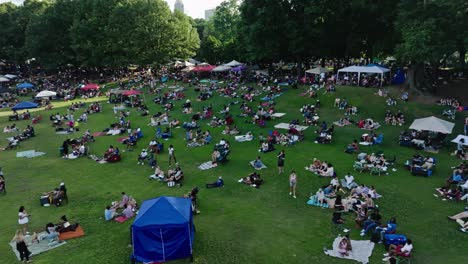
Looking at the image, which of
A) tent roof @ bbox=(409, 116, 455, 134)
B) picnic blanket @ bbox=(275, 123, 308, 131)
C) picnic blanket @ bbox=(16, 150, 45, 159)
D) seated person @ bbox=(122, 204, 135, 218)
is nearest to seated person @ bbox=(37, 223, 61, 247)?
seated person @ bbox=(122, 204, 135, 218)

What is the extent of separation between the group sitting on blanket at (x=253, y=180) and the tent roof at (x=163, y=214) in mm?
7244

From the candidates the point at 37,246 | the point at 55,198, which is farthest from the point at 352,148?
the point at 37,246

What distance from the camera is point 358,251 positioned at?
1505 cm

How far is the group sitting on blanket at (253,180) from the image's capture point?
22562mm

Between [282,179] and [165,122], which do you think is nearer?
[282,179]

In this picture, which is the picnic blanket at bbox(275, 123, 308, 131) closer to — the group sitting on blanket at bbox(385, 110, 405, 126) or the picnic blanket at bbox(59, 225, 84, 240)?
the group sitting on blanket at bbox(385, 110, 405, 126)

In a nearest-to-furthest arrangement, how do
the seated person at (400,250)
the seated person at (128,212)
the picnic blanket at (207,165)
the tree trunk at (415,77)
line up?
the seated person at (400,250) < the seated person at (128,212) < the picnic blanket at (207,165) < the tree trunk at (415,77)

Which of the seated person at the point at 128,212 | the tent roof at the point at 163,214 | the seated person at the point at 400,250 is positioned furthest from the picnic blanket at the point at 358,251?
the seated person at the point at 128,212

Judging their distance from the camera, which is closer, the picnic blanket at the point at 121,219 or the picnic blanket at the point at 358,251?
the picnic blanket at the point at 358,251

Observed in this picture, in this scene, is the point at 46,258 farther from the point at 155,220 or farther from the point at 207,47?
the point at 207,47

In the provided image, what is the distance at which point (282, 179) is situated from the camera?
2334 centimetres

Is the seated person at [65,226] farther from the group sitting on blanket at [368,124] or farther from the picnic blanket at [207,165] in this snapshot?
the group sitting on blanket at [368,124]

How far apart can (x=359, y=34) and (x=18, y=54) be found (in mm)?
73906

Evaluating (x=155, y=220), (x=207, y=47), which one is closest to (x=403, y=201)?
(x=155, y=220)
